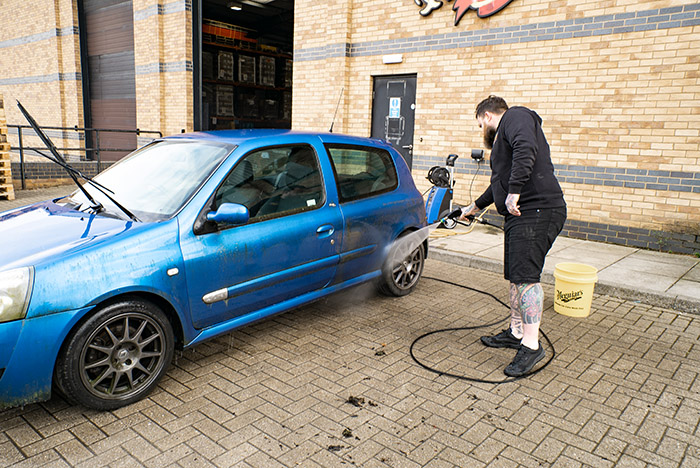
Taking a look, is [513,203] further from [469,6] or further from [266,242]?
[469,6]

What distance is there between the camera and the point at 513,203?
383 centimetres

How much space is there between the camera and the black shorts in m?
3.93

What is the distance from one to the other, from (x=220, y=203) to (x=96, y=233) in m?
0.83

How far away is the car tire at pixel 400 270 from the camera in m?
5.40

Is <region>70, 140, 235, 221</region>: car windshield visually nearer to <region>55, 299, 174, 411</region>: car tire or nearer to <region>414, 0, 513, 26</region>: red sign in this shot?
<region>55, 299, 174, 411</region>: car tire

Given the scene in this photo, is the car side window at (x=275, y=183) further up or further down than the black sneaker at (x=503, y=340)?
further up

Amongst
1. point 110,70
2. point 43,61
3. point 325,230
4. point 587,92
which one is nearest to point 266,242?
point 325,230

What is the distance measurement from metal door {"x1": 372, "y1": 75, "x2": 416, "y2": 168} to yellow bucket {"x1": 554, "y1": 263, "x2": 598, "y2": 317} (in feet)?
18.7

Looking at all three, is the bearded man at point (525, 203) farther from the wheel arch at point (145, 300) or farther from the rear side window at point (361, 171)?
the wheel arch at point (145, 300)

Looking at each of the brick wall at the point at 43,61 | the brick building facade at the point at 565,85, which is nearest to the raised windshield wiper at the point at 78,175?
the brick building facade at the point at 565,85

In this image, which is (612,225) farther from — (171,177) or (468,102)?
(171,177)

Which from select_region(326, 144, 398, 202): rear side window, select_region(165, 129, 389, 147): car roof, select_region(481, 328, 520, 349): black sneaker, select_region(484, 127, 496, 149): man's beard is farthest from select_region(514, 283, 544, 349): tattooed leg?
select_region(165, 129, 389, 147): car roof

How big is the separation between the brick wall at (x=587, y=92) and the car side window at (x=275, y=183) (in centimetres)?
576

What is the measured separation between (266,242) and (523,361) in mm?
2155
